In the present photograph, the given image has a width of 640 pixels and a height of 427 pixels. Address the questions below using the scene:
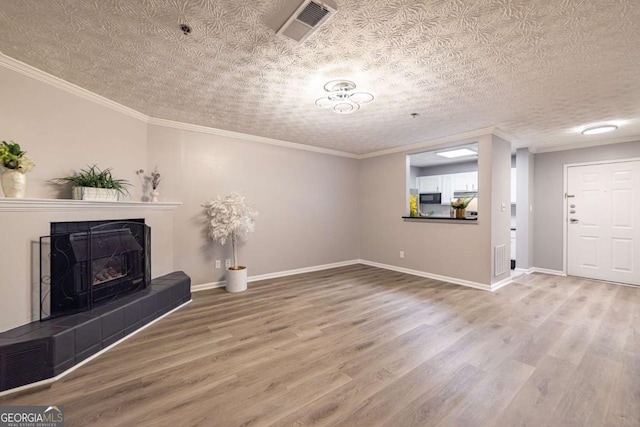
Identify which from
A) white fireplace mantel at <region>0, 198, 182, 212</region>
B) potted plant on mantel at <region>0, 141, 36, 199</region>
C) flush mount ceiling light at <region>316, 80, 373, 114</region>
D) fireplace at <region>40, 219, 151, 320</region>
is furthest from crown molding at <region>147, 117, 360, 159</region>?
flush mount ceiling light at <region>316, 80, 373, 114</region>

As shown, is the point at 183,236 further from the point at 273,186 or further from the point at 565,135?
the point at 565,135

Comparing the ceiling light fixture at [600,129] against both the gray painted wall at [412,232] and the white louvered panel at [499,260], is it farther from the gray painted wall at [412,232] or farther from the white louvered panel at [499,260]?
the white louvered panel at [499,260]

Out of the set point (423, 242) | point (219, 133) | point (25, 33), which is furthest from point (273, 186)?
point (25, 33)

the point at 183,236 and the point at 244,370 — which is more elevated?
the point at 183,236

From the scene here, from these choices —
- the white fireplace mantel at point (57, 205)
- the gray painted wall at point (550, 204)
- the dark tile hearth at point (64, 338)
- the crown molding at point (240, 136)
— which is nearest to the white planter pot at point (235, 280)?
the dark tile hearth at point (64, 338)

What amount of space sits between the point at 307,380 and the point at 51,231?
2.53 metres

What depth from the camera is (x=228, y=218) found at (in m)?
3.83

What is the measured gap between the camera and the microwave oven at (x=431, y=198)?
22.5 feet

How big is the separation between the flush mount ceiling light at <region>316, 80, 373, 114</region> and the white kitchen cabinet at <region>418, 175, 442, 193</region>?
5.06 metres

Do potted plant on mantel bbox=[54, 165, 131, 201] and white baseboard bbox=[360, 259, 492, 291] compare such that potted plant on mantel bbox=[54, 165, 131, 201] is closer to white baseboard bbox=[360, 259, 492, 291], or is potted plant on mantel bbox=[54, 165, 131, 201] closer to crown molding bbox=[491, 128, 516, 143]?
white baseboard bbox=[360, 259, 492, 291]

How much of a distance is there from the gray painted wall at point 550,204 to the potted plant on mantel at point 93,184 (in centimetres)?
704

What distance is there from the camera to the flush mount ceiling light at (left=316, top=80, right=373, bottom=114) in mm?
2572

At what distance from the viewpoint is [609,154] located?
14.9 feet

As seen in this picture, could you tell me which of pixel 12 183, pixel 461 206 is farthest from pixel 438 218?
pixel 12 183
